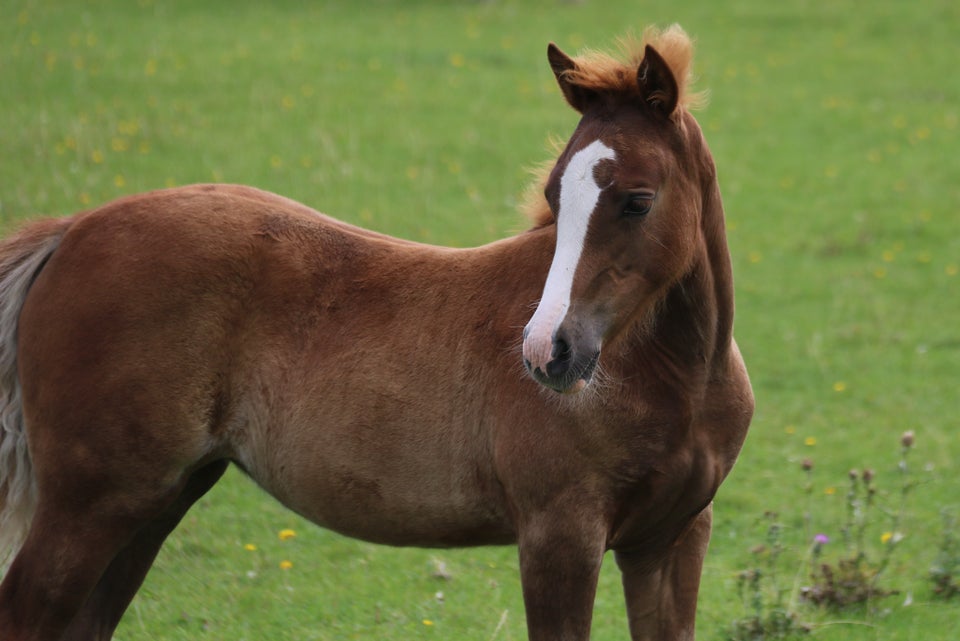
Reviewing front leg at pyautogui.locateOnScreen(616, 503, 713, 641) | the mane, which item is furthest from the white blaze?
front leg at pyautogui.locateOnScreen(616, 503, 713, 641)

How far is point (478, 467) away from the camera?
11.4ft

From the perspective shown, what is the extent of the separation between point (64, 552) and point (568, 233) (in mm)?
1760

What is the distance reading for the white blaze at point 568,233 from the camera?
2.93 m

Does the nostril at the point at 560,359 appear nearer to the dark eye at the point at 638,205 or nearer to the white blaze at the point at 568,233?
the white blaze at the point at 568,233

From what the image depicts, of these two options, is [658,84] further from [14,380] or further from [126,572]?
[126,572]

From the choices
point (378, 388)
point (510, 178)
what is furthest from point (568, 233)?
point (510, 178)

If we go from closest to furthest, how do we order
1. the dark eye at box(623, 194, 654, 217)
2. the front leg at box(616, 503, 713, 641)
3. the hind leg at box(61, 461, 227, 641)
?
the dark eye at box(623, 194, 654, 217), the front leg at box(616, 503, 713, 641), the hind leg at box(61, 461, 227, 641)

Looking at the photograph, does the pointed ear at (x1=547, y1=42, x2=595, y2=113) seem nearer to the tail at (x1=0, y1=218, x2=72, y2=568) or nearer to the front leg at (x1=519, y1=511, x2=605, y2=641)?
the front leg at (x1=519, y1=511, x2=605, y2=641)

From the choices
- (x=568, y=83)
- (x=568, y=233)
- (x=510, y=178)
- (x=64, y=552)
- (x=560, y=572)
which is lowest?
(x=510, y=178)

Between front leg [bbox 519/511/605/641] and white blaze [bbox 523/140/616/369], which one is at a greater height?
white blaze [bbox 523/140/616/369]

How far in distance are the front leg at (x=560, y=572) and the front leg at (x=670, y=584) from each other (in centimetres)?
37

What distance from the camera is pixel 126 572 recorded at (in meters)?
3.95

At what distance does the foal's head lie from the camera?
9.70 ft

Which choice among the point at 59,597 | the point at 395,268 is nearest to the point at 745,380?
the point at 395,268
